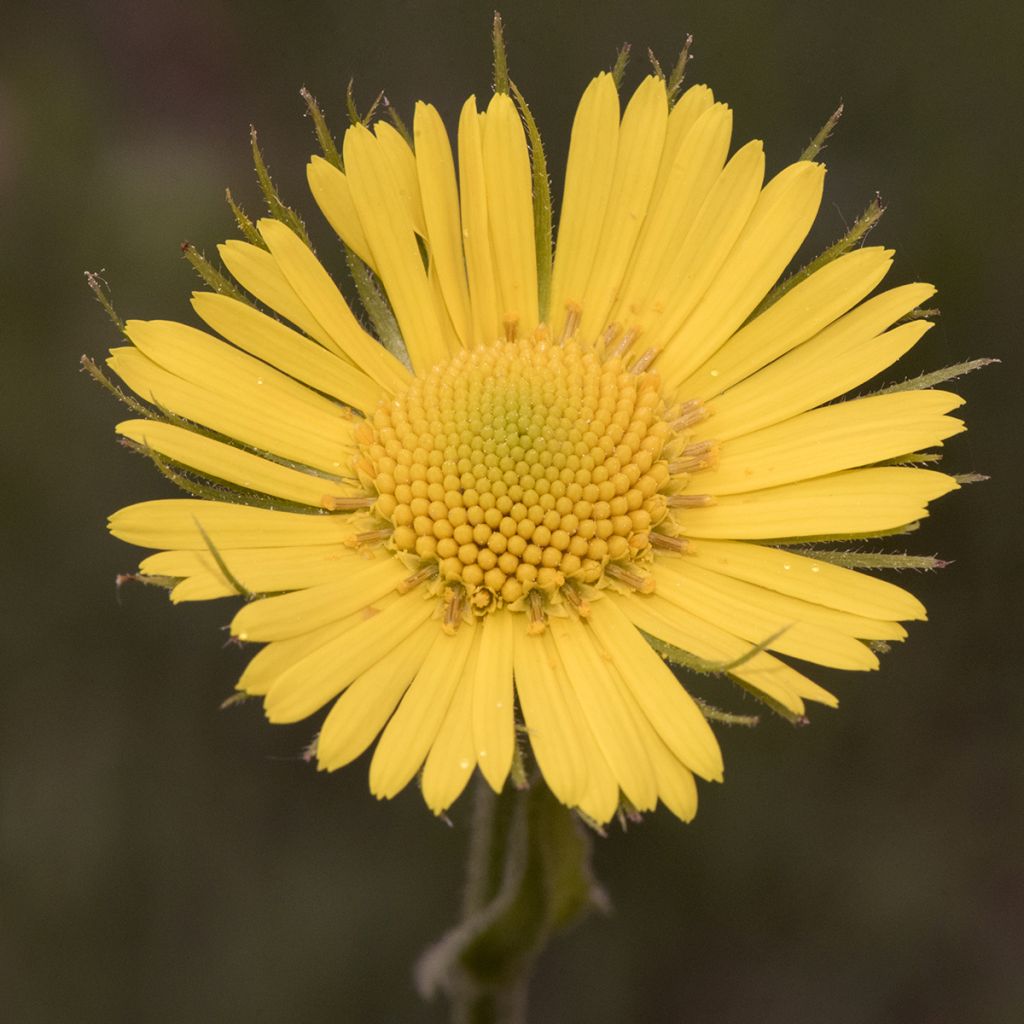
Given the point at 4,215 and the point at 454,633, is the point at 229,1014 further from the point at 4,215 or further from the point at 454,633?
the point at 4,215

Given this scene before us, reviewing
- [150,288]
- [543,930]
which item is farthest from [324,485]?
[150,288]

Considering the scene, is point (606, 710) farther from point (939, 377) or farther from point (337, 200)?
point (337, 200)

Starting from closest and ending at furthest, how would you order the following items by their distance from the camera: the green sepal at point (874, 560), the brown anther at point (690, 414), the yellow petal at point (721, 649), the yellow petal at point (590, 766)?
the yellow petal at point (590, 766) → the yellow petal at point (721, 649) → the green sepal at point (874, 560) → the brown anther at point (690, 414)

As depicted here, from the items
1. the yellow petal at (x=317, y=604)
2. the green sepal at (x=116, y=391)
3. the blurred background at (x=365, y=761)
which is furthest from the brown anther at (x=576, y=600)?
the blurred background at (x=365, y=761)

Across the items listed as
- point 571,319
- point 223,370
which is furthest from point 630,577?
point 223,370

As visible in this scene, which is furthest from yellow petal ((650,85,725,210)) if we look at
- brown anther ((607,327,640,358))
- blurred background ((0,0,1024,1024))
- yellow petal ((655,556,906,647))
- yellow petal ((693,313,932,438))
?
blurred background ((0,0,1024,1024))

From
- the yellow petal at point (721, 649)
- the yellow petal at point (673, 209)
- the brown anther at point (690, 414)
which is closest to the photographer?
the yellow petal at point (721, 649)

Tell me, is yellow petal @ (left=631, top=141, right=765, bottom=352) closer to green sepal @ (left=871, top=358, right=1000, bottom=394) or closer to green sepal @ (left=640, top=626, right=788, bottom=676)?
green sepal @ (left=871, top=358, right=1000, bottom=394)

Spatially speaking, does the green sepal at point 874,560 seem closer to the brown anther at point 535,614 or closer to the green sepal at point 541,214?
the brown anther at point 535,614
